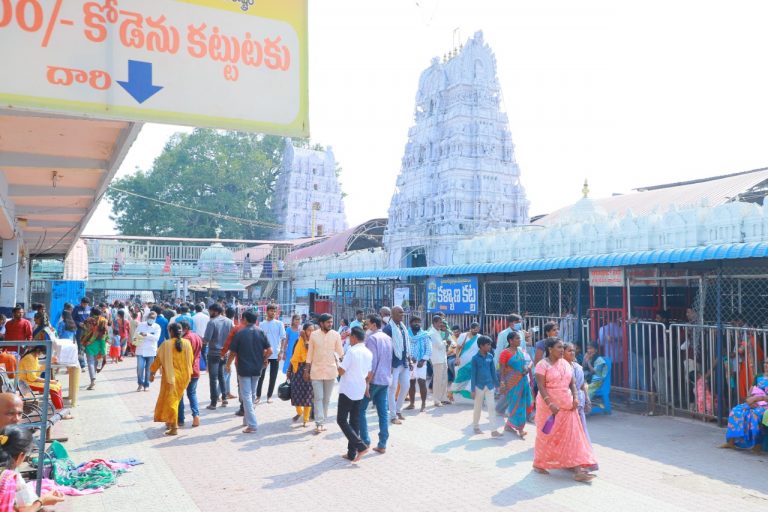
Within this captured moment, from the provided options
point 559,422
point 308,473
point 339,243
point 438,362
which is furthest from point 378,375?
point 339,243

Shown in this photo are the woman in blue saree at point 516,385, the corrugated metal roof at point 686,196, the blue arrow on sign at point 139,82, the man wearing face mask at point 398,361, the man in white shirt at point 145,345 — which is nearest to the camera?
the blue arrow on sign at point 139,82

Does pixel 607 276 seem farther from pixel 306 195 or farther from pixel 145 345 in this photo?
pixel 306 195

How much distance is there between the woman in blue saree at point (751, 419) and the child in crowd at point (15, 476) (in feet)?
22.9

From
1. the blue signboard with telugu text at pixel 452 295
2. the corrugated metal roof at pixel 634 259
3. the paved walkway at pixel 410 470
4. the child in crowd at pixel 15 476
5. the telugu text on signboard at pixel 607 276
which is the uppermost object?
the corrugated metal roof at pixel 634 259

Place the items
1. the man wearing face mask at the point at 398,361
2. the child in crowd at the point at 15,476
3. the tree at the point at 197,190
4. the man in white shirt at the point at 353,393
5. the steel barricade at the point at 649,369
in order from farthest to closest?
the tree at the point at 197,190, the steel barricade at the point at 649,369, the man wearing face mask at the point at 398,361, the man in white shirt at the point at 353,393, the child in crowd at the point at 15,476

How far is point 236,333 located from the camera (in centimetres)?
835

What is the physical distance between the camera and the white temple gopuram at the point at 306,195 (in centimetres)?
6138

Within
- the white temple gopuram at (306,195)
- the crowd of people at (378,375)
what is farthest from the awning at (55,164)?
the white temple gopuram at (306,195)

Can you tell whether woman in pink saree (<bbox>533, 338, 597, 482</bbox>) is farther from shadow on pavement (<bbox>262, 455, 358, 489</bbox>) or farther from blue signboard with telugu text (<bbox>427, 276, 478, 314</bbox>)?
blue signboard with telugu text (<bbox>427, 276, 478, 314</bbox>)

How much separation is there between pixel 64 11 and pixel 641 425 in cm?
826

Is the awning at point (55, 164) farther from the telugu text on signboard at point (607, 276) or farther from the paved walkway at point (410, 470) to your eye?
the telugu text on signboard at point (607, 276)

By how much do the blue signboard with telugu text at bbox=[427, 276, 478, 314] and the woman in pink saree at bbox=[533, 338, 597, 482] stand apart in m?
7.80

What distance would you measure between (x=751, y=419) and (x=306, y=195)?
56810mm

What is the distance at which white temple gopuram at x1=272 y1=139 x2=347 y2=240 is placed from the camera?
6138 centimetres
